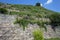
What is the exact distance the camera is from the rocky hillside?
17562mm

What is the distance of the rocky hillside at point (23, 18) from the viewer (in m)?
17.6

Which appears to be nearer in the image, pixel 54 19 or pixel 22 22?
pixel 22 22

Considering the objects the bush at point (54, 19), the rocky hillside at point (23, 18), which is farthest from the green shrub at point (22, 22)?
the bush at point (54, 19)

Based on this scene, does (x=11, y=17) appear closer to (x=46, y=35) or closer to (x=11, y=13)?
(x=11, y=13)

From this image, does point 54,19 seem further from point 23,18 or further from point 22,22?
point 22,22

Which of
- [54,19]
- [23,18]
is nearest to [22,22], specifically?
[23,18]

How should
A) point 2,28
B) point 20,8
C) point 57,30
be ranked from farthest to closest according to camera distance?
point 57,30, point 20,8, point 2,28

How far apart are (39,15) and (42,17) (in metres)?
0.38

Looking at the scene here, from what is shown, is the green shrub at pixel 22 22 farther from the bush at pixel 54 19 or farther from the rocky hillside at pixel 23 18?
the bush at pixel 54 19

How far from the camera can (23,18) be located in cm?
1906

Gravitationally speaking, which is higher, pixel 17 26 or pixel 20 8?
pixel 20 8

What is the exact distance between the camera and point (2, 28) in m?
17.3

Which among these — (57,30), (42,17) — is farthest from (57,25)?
(42,17)

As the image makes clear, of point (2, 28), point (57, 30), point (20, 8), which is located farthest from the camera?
point (57, 30)
